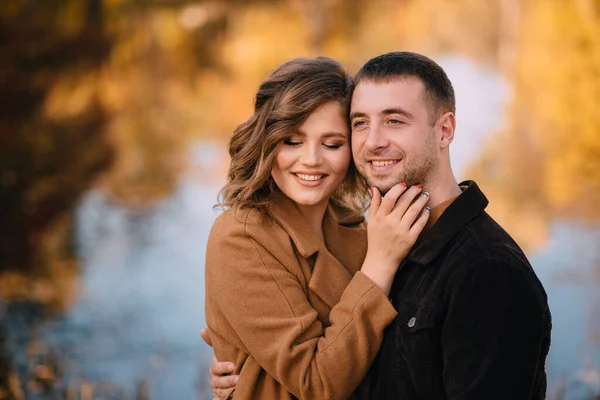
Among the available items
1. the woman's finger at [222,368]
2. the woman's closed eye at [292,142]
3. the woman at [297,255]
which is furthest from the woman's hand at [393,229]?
the woman's finger at [222,368]

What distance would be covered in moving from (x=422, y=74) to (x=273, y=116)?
49cm

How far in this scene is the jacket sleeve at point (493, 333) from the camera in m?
1.65

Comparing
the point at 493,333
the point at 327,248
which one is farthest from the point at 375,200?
the point at 493,333

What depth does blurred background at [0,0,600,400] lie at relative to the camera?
473cm

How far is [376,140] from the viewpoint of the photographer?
2.00 meters

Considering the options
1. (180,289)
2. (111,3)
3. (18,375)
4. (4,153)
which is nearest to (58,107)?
(4,153)

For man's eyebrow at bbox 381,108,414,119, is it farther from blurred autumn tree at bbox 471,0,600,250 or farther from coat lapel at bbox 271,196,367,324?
blurred autumn tree at bbox 471,0,600,250

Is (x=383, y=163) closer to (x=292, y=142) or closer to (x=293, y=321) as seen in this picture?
(x=292, y=142)

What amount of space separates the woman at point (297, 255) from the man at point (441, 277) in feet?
0.25

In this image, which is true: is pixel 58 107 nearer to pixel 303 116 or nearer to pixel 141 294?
pixel 141 294

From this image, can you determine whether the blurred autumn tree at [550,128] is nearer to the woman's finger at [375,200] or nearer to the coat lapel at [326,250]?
the coat lapel at [326,250]

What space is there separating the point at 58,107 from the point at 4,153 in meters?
0.49

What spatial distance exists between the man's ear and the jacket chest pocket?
478 mm

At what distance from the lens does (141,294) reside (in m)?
4.99
